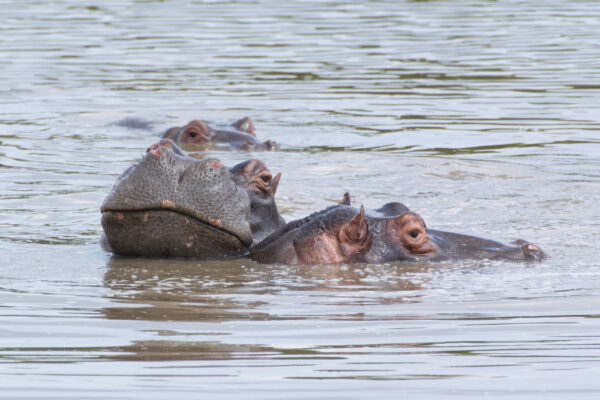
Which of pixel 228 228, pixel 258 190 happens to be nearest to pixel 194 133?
pixel 258 190

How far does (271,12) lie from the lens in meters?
24.7

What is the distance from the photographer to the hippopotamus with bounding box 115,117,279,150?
12039mm

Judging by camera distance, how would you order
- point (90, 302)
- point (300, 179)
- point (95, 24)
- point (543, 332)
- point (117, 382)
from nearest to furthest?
point (117, 382) → point (543, 332) → point (90, 302) → point (300, 179) → point (95, 24)

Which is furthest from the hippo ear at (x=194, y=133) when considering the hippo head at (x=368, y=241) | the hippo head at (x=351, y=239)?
the hippo head at (x=368, y=241)

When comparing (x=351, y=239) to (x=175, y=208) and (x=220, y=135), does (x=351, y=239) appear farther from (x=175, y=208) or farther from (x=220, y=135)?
(x=220, y=135)

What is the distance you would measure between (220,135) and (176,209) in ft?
21.3

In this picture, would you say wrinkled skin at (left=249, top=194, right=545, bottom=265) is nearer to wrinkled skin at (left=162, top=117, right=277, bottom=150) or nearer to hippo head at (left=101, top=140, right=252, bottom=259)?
hippo head at (left=101, top=140, right=252, bottom=259)

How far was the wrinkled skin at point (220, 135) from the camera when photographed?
12070 millimetres

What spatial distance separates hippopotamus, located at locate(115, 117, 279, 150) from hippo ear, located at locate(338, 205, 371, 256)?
5677 mm

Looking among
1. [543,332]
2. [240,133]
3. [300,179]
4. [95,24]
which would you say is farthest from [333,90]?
[543,332]

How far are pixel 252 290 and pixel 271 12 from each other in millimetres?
19296

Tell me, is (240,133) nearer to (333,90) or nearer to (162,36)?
(333,90)

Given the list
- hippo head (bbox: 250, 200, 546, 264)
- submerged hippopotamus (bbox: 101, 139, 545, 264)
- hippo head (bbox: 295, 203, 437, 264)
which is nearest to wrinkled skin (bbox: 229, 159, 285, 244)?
submerged hippopotamus (bbox: 101, 139, 545, 264)

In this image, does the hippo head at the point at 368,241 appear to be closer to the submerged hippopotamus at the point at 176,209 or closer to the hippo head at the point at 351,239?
the hippo head at the point at 351,239
